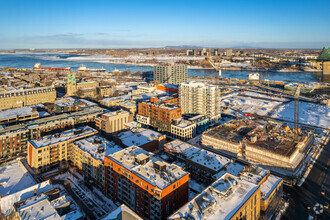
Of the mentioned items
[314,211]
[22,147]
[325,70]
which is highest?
[325,70]

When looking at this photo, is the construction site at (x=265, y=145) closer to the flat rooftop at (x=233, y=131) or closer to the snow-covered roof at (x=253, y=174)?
A: the flat rooftop at (x=233, y=131)

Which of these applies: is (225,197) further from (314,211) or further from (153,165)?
(314,211)

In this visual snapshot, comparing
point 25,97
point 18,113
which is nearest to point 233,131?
point 18,113

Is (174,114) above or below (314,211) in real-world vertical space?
above

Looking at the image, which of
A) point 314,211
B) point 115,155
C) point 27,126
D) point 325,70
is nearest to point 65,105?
point 27,126

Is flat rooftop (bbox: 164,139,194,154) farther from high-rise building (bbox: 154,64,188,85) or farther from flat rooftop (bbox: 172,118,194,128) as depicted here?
high-rise building (bbox: 154,64,188,85)

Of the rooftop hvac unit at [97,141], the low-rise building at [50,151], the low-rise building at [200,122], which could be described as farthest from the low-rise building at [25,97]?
the low-rise building at [200,122]

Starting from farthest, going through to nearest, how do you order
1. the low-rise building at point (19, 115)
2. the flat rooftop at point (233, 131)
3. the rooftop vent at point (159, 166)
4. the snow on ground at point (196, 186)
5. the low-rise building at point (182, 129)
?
the low-rise building at point (19, 115)
the low-rise building at point (182, 129)
the flat rooftop at point (233, 131)
the snow on ground at point (196, 186)
the rooftop vent at point (159, 166)

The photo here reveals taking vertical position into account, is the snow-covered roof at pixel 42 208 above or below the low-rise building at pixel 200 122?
below
